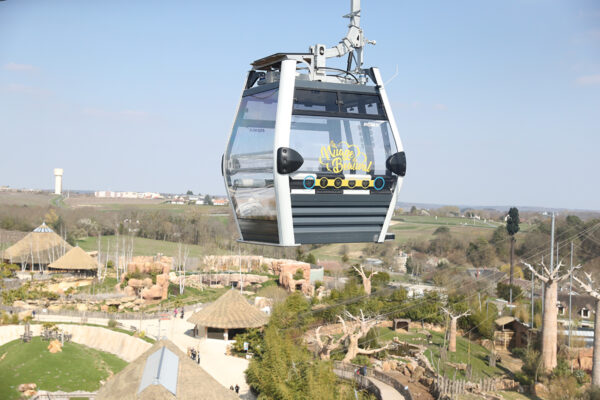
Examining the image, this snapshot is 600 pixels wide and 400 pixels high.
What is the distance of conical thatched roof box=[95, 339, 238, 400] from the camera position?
1287 cm

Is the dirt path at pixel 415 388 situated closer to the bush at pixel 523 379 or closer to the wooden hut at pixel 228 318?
the bush at pixel 523 379

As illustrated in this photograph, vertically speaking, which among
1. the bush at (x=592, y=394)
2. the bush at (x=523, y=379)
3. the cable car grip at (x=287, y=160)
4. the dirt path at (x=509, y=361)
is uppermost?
the cable car grip at (x=287, y=160)

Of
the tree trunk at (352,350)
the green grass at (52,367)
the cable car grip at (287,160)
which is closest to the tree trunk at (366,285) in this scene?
the tree trunk at (352,350)

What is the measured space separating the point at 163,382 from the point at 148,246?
158ft

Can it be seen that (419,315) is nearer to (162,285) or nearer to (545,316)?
(545,316)

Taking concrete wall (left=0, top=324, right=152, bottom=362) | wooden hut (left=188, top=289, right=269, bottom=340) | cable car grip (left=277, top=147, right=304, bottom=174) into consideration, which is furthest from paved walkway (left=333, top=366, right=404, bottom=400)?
cable car grip (left=277, top=147, right=304, bottom=174)

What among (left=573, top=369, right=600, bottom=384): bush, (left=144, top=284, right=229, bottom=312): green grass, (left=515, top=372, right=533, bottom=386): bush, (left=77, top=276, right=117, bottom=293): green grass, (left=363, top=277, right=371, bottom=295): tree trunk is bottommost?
(left=144, top=284, right=229, bottom=312): green grass

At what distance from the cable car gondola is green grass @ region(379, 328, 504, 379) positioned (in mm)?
15635

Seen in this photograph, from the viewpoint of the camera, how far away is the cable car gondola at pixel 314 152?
4316 millimetres

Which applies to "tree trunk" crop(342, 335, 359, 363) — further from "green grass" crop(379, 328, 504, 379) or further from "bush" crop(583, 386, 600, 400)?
"bush" crop(583, 386, 600, 400)

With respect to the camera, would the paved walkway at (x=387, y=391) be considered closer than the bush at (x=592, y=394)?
Yes

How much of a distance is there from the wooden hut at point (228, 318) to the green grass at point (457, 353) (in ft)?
17.4

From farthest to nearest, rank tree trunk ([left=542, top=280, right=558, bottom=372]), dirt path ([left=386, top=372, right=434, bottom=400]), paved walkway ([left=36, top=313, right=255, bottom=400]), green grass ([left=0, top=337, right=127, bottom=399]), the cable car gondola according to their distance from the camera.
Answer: tree trunk ([left=542, top=280, right=558, bottom=372]), paved walkway ([left=36, top=313, right=255, bottom=400]), green grass ([left=0, top=337, right=127, bottom=399]), dirt path ([left=386, top=372, right=434, bottom=400]), the cable car gondola

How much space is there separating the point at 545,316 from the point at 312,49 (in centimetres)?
1726
